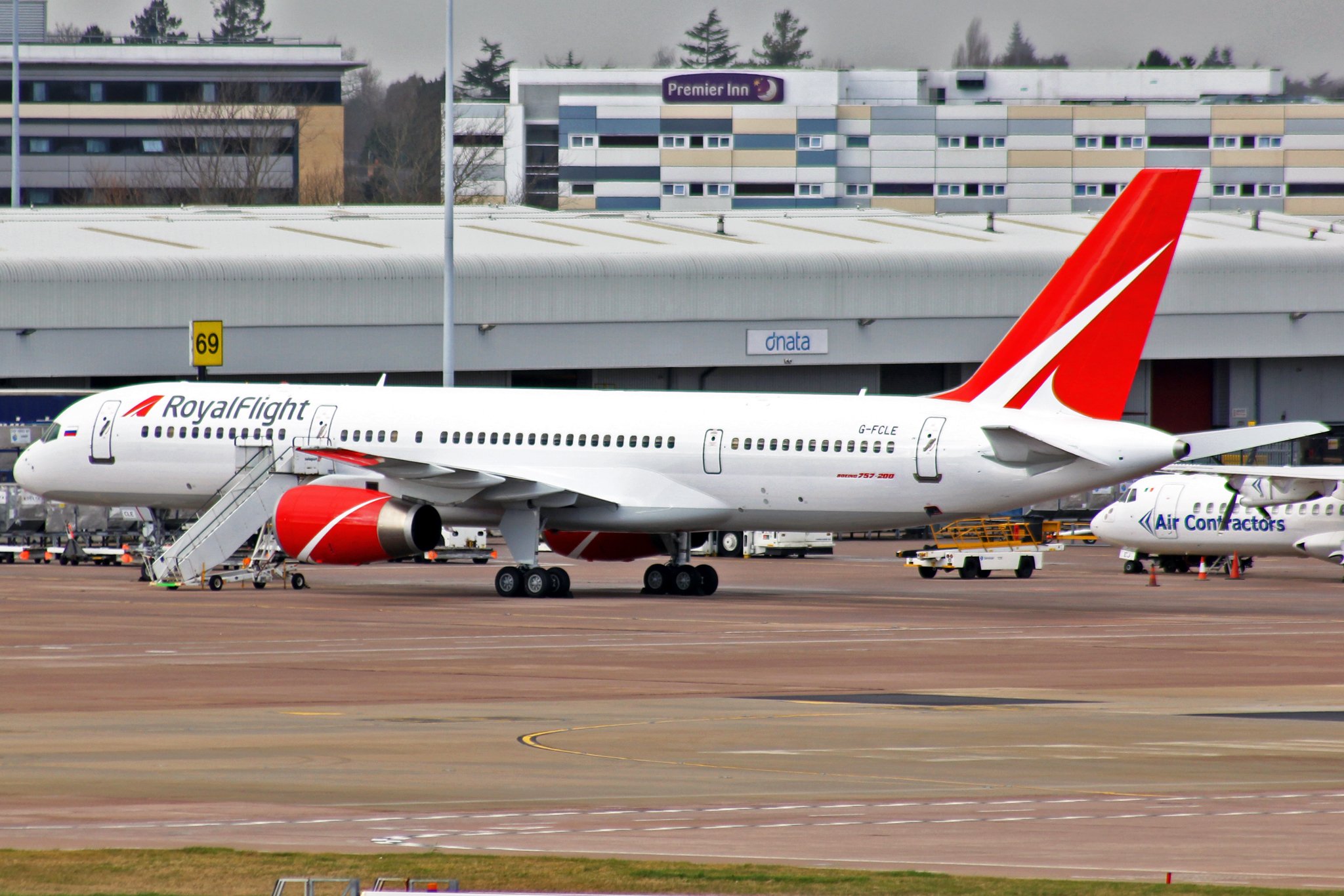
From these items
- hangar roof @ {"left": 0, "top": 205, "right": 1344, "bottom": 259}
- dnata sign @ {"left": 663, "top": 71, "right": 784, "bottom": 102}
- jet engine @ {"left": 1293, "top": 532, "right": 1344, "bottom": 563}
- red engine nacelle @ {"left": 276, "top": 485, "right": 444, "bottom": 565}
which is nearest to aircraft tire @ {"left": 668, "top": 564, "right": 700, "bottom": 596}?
red engine nacelle @ {"left": 276, "top": 485, "right": 444, "bottom": 565}

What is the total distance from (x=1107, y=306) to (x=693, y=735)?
2182cm

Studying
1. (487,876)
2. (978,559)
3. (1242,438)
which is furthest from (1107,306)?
(487,876)

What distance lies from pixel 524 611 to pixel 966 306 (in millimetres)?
41542

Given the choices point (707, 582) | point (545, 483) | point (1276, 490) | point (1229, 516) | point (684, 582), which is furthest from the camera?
point (1229, 516)

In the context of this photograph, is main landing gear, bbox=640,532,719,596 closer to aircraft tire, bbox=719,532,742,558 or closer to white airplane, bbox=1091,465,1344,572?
white airplane, bbox=1091,465,1344,572

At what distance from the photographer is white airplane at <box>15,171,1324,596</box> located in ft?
125

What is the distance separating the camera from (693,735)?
18453 millimetres

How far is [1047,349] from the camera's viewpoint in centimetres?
3828

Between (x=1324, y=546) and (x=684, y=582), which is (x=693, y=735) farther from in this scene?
(x=1324, y=546)

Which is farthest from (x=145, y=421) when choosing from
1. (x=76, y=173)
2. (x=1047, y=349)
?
(x=76, y=173)

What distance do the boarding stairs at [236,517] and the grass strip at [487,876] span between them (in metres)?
29.7

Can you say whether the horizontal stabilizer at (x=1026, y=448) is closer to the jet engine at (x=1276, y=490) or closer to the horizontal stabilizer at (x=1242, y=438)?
the horizontal stabilizer at (x=1242, y=438)

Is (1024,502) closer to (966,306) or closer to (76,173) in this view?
(966,306)

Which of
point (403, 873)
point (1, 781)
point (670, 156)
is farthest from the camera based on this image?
point (670, 156)
